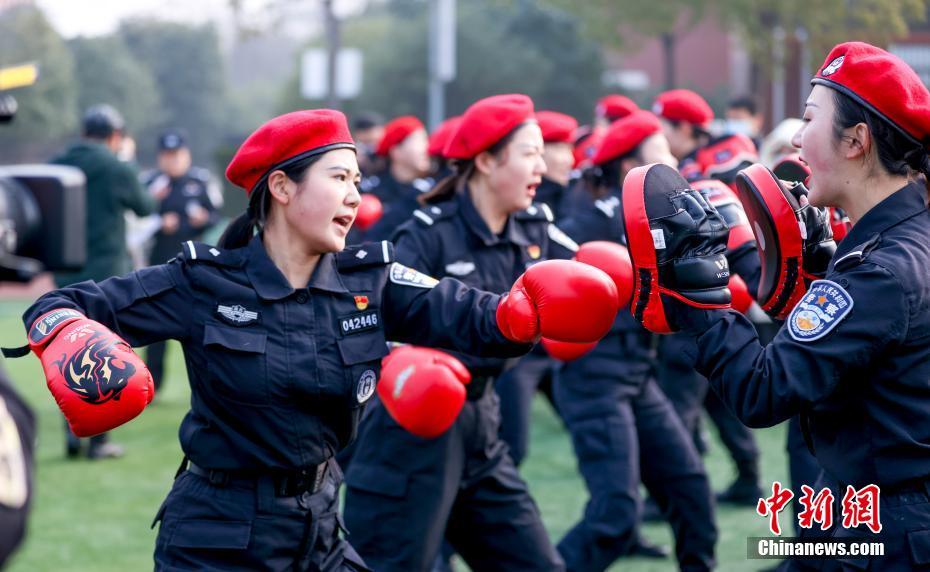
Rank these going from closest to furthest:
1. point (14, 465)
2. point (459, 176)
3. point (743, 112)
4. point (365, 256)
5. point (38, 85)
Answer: point (14, 465), point (365, 256), point (459, 176), point (743, 112), point (38, 85)

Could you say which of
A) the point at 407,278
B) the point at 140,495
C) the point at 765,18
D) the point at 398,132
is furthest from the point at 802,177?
the point at 765,18

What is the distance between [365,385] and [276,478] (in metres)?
0.38

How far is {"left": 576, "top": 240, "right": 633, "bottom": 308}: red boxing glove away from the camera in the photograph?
4133mm

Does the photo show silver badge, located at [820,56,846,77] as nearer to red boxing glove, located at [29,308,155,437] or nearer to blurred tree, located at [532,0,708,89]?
red boxing glove, located at [29,308,155,437]

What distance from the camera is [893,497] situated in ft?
9.66

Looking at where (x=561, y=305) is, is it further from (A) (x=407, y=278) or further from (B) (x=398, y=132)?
(B) (x=398, y=132)

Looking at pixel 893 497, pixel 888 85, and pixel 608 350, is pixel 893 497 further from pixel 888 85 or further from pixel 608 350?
pixel 608 350

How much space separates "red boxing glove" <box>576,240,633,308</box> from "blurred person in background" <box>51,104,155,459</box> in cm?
517

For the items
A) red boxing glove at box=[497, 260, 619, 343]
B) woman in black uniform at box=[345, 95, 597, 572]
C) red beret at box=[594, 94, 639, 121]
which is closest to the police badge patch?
red boxing glove at box=[497, 260, 619, 343]

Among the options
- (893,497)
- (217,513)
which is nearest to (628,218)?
(893,497)

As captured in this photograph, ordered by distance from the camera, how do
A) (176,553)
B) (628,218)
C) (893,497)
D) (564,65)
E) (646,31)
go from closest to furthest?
(893,497)
(628,218)
(176,553)
(646,31)
(564,65)

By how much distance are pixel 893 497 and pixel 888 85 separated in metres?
1.02

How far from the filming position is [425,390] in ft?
13.5

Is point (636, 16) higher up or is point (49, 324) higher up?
point (49, 324)
